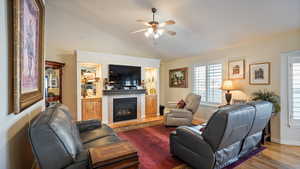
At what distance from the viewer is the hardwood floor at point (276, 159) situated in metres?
2.35

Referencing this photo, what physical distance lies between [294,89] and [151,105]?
166 inches

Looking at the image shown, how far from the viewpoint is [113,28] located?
4.73 m

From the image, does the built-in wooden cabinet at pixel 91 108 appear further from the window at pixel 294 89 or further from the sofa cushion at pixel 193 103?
the window at pixel 294 89

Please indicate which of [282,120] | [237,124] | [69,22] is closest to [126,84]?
[69,22]

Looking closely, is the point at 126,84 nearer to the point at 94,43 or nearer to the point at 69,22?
the point at 94,43

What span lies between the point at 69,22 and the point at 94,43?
94 cm

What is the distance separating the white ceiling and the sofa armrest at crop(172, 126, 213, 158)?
2558 mm

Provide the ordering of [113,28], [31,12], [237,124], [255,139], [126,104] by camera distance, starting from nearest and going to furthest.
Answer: [31,12], [237,124], [255,139], [113,28], [126,104]

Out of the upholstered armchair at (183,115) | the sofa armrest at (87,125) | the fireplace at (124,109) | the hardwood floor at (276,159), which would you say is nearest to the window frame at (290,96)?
the hardwood floor at (276,159)

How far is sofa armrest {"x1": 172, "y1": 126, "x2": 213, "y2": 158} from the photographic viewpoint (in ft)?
6.55

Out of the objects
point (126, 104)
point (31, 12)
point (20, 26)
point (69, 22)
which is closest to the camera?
point (20, 26)

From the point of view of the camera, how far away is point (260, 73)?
3574mm

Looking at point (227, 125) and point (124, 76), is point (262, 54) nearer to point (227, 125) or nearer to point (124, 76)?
point (227, 125)

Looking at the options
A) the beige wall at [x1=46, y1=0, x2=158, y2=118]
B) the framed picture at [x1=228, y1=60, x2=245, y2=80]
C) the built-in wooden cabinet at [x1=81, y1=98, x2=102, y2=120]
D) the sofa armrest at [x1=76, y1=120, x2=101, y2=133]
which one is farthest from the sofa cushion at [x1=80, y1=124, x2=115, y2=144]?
the framed picture at [x1=228, y1=60, x2=245, y2=80]
